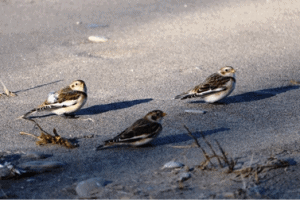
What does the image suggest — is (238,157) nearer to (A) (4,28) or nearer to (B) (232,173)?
(B) (232,173)

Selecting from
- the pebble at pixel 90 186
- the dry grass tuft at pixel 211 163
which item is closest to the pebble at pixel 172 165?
the dry grass tuft at pixel 211 163

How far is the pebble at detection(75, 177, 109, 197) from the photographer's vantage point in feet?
11.6

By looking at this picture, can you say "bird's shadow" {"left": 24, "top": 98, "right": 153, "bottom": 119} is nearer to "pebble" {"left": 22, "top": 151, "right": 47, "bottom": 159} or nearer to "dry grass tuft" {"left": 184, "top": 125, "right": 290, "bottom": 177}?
"pebble" {"left": 22, "top": 151, "right": 47, "bottom": 159}

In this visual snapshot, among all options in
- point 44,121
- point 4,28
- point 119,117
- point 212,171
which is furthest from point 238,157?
point 4,28

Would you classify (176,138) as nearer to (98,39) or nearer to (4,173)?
(4,173)

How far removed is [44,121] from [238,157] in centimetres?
228

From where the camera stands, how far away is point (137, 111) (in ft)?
17.9

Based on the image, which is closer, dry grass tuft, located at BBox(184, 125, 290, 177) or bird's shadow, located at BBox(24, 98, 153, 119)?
dry grass tuft, located at BBox(184, 125, 290, 177)

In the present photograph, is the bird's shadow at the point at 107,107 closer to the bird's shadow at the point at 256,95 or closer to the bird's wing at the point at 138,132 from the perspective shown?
the bird's shadow at the point at 256,95

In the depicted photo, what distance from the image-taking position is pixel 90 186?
3586 mm

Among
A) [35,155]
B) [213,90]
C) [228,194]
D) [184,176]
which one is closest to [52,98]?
[35,155]

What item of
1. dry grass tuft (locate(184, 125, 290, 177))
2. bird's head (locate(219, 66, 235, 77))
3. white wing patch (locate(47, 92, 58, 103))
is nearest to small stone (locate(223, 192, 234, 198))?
dry grass tuft (locate(184, 125, 290, 177))

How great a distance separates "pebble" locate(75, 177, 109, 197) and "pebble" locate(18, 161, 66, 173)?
474mm

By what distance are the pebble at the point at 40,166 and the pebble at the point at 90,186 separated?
0.47 metres
